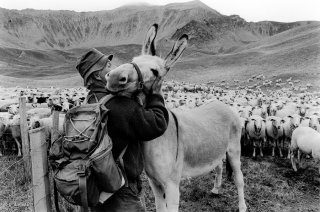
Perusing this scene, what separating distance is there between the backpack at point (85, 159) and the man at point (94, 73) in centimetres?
54

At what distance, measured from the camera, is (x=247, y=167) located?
8977mm

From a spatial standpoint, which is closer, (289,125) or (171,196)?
(171,196)

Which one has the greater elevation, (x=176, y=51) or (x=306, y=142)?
(x=176, y=51)

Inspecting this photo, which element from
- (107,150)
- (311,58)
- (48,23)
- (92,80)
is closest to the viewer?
(107,150)

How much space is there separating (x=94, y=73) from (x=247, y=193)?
15.9 ft

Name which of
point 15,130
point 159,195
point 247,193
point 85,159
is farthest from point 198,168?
point 15,130

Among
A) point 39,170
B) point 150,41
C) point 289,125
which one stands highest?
point 150,41

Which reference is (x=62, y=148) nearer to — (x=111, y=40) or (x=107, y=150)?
(x=107, y=150)

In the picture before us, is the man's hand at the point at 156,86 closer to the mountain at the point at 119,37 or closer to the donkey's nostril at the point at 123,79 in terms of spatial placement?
the donkey's nostril at the point at 123,79

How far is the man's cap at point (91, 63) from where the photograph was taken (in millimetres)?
3227

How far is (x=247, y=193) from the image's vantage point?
6.86 m

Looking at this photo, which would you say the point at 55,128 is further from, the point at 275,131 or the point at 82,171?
the point at 275,131

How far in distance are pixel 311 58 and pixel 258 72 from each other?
737 centimetres

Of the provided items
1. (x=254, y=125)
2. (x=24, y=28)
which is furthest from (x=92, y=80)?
(x=24, y=28)
